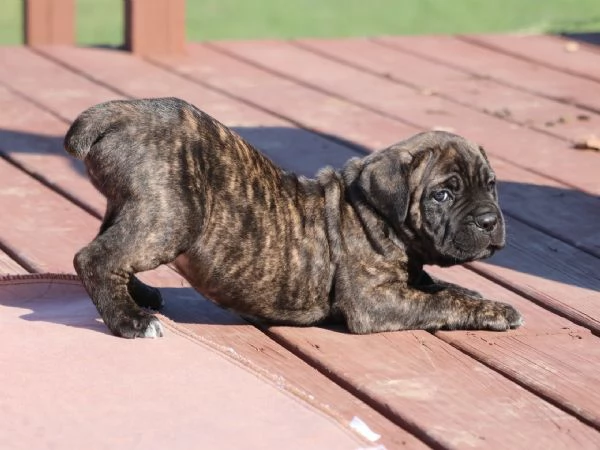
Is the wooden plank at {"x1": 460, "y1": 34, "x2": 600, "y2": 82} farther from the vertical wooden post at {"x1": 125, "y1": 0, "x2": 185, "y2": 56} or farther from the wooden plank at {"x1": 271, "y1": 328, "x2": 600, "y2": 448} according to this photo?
the wooden plank at {"x1": 271, "y1": 328, "x2": 600, "y2": 448}

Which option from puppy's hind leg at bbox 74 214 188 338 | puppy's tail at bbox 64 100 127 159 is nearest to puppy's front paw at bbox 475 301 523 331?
puppy's hind leg at bbox 74 214 188 338

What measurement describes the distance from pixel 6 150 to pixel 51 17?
2246 millimetres

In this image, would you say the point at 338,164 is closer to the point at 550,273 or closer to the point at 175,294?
the point at 550,273

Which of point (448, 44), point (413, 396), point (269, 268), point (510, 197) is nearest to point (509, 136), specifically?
point (510, 197)

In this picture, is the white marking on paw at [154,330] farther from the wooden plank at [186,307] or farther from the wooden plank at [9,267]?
the wooden plank at [9,267]

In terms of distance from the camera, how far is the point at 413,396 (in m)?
4.31

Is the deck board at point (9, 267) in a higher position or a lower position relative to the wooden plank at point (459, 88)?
lower

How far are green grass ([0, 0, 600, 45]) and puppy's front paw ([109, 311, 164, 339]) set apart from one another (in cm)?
465

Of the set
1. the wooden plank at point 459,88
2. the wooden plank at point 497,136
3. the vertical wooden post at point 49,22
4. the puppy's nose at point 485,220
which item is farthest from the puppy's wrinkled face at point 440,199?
the vertical wooden post at point 49,22

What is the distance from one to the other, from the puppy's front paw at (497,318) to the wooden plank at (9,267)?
178 centimetres

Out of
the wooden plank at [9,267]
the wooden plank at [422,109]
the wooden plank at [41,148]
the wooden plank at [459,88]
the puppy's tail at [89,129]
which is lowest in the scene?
the wooden plank at [9,267]

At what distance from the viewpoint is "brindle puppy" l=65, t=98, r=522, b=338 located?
4750 mm

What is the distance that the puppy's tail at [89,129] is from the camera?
468 cm

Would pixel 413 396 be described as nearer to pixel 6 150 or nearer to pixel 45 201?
pixel 45 201
